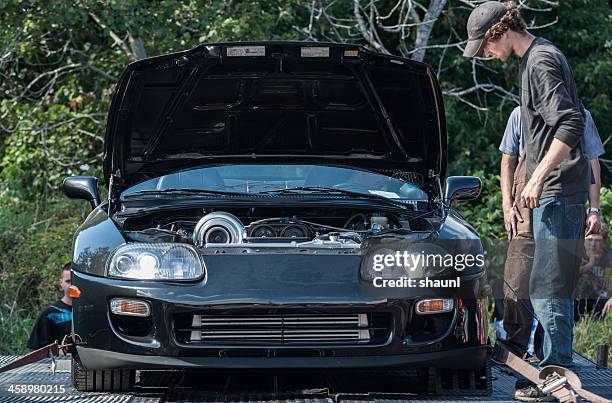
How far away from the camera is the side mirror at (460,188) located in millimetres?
5949

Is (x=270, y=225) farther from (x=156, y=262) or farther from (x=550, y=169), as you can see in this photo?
(x=550, y=169)

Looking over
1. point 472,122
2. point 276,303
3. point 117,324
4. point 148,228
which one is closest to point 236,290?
point 276,303

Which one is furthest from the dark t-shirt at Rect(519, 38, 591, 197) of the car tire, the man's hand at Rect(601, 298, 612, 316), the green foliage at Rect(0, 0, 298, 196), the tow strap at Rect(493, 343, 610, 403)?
the green foliage at Rect(0, 0, 298, 196)

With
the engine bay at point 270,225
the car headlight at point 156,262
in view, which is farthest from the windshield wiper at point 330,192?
the car headlight at point 156,262

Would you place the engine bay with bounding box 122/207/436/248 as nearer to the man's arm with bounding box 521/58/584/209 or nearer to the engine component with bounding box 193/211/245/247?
the engine component with bounding box 193/211/245/247

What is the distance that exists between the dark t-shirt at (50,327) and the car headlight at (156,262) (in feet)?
9.56

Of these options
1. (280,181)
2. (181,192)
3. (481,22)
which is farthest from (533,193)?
(181,192)

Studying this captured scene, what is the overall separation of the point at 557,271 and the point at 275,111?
7.14 feet

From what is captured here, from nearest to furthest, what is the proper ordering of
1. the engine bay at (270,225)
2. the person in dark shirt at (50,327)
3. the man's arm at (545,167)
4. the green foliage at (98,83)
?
1. the man's arm at (545,167)
2. the engine bay at (270,225)
3. the person in dark shirt at (50,327)
4. the green foliage at (98,83)

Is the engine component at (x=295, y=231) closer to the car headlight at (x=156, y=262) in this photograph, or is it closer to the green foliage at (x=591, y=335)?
the car headlight at (x=156, y=262)

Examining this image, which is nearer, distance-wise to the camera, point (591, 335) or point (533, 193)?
point (533, 193)

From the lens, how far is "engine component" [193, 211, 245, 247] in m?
5.17

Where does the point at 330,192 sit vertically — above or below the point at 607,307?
above
